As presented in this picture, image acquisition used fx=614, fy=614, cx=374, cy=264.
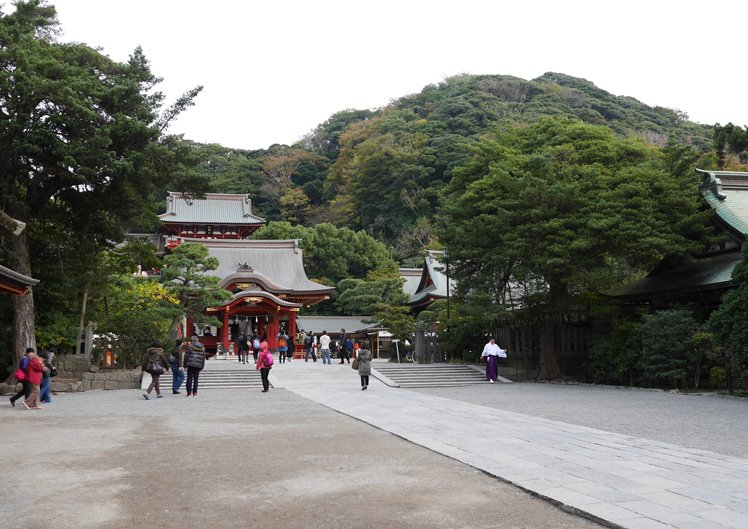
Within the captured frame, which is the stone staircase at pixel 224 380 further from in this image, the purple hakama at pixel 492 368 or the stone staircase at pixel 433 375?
the purple hakama at pixel 492 368

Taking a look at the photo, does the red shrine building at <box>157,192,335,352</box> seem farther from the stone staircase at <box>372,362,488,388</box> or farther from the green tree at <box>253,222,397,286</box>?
the stone staircase at <box>372,362,488,388</box>

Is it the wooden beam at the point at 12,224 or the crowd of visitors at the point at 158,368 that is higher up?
the wooden beam at the point at 12,224

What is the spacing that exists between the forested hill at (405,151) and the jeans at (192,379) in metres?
38.1

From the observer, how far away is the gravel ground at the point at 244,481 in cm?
447

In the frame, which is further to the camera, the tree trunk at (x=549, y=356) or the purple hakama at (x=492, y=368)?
the tree trunk at (x=549, y=356)

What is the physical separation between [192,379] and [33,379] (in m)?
3.73

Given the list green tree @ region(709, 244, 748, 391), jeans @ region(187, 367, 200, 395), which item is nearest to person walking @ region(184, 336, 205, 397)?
jeans @ region(187, 367, 200, 395)

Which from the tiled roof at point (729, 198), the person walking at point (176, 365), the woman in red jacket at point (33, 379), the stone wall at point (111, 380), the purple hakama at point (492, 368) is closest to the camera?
the woman in red jacket at point (33, 379)

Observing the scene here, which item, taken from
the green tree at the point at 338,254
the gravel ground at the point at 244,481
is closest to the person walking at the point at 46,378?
the gravel ground at the point at 244,481

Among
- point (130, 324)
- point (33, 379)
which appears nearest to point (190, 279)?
point (130, 324)

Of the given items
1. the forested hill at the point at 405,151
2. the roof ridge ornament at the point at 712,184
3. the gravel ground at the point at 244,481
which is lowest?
the gravel ground at the point at 244,481

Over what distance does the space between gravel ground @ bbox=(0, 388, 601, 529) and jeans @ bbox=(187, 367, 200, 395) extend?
17.2 feet

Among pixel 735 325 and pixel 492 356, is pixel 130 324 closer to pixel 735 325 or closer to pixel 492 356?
pixel 492 356

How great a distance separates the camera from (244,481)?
567 cm
